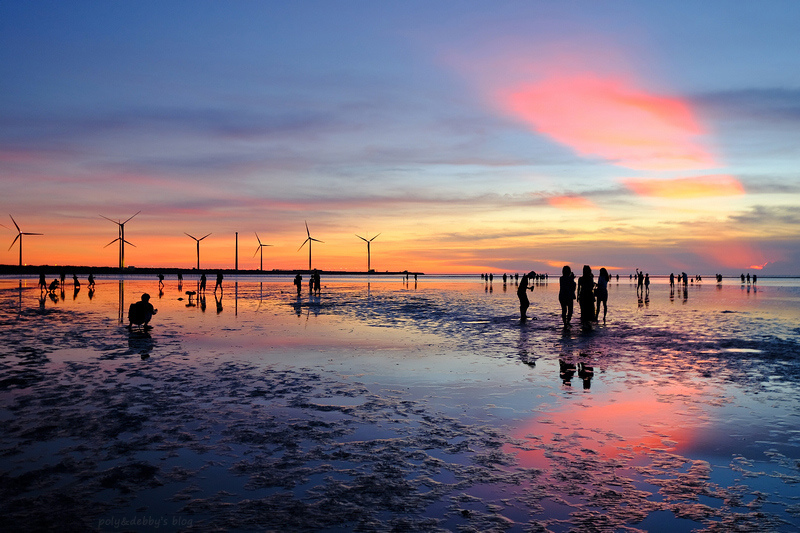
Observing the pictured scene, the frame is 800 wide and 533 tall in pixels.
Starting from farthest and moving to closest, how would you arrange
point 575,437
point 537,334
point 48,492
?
point 537,334 < point 575,437 < point 48,492

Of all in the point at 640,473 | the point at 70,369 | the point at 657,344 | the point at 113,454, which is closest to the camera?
the point at 640,473

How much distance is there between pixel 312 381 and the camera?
11.6m

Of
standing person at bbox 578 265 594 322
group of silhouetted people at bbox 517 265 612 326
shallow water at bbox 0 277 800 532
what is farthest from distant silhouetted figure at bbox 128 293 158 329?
standing person at bbox 578 265 594 322

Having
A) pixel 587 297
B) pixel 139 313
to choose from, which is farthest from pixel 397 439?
pixel 587 297

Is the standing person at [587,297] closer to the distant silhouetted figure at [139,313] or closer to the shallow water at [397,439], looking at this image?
the shallow water at [397,439]

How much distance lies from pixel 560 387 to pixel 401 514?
673cm

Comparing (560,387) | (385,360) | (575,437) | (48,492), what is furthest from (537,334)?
(48,492)

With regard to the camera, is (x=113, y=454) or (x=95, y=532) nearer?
(x=95, y=532)

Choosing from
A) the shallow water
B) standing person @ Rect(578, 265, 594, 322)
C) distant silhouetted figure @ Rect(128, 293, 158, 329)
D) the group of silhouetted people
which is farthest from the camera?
standing person @ Rect(578, 265, 594, 322)

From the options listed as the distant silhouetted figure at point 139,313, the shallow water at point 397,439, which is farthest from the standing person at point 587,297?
the distant silhouetted figure at point 139,313

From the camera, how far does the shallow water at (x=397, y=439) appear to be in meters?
5.21

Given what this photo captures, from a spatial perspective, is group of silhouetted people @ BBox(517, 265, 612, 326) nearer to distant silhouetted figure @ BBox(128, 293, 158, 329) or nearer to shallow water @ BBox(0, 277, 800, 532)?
shallow water @ BBox(0, 277, 800, 532)

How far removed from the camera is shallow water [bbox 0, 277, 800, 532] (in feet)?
17.1

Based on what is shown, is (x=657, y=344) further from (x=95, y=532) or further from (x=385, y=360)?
(x=95, y=532)
